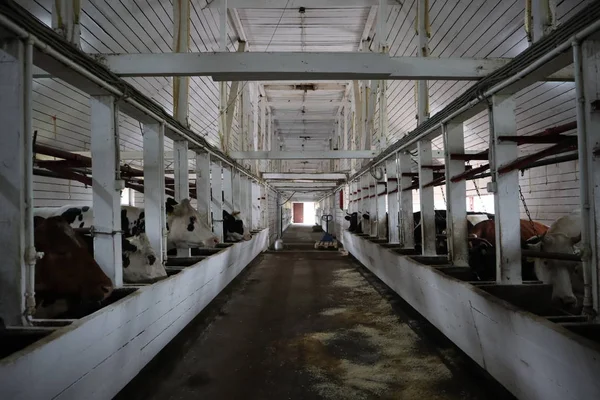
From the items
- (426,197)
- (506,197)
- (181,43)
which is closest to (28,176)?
(506,197)

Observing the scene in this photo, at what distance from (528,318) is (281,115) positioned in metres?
15.9

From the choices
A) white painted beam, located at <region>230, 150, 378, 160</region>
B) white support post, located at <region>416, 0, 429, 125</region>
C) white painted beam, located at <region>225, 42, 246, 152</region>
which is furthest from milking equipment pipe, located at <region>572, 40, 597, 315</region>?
white painted beam, located at <region>225, 42, 246, 152</region>

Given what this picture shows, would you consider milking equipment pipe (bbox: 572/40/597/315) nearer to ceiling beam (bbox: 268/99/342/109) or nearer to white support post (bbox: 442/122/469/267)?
white support post (bbox: 442/122/469/267)

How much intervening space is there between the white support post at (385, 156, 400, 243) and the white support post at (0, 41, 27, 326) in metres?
5.63

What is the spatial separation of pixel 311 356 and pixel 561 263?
7.43 ft

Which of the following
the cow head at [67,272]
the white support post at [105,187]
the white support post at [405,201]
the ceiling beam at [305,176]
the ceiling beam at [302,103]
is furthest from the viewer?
the ceiling beam at [302,103]

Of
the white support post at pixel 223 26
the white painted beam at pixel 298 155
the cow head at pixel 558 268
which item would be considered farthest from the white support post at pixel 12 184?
the white painted beam at pixel 298 155

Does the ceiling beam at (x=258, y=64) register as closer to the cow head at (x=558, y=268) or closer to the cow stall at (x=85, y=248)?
the cow stall at (x=85, y=248)

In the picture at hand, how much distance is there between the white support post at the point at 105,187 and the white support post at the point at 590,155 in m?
3.18

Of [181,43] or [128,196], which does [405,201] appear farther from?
[128,196]

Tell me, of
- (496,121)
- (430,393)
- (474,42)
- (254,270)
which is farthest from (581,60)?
(254,270)

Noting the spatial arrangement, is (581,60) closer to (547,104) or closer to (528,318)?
(528,318)

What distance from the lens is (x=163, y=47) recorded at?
6.89 metres

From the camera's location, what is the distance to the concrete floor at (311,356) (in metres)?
2.76
